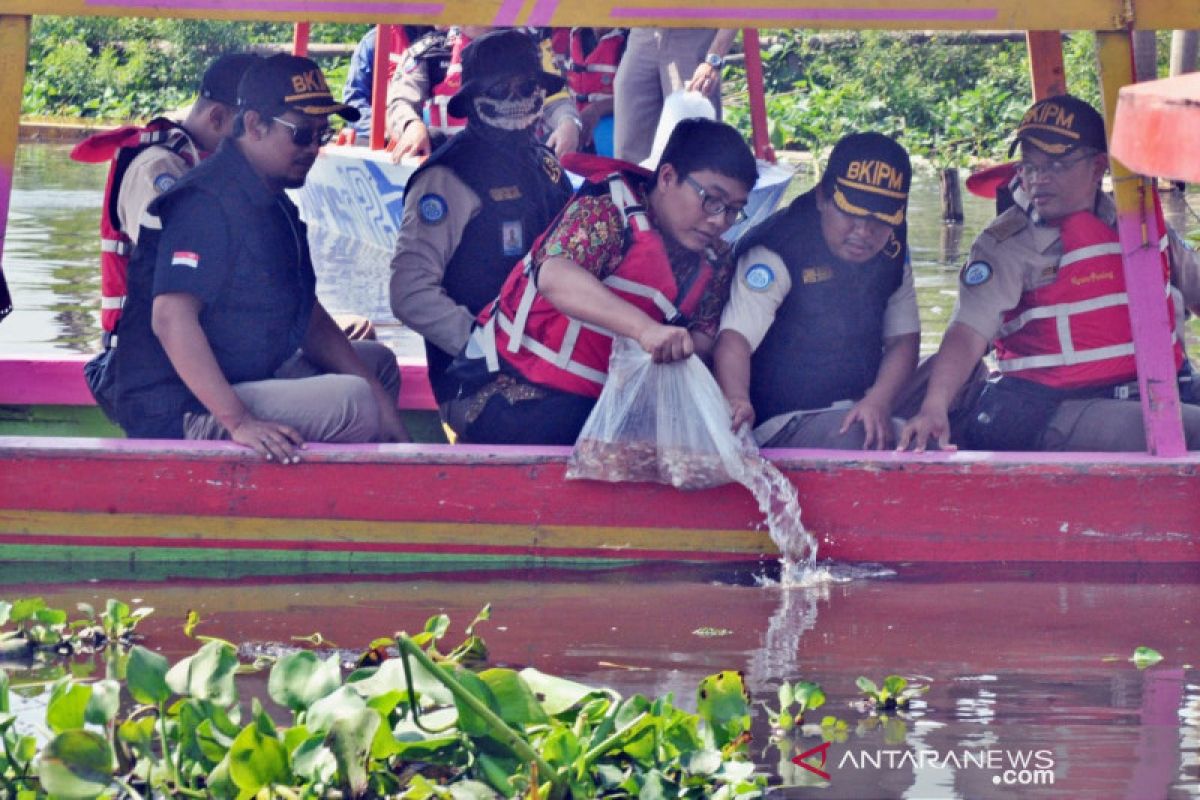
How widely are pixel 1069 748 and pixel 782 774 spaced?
68cm

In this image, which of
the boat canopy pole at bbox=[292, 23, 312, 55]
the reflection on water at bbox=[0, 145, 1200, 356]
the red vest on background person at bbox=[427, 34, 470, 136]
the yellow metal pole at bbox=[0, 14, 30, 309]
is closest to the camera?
the yellow metal pole at bbox=[0, 14, 30, 309]

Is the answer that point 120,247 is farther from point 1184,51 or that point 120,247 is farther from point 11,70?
point 1184,51

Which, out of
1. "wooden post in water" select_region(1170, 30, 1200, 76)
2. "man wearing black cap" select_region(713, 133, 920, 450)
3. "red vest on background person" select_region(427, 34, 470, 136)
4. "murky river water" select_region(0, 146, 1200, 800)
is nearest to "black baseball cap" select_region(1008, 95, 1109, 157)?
"man wearing black cap" select_region(713, 133, 920, 450)

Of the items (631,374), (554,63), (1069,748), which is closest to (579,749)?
(1069,748)

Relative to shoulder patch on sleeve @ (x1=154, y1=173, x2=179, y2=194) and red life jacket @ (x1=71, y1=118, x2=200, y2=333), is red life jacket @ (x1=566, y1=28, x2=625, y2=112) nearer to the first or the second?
red life jacket @ (x1=71, y1=118, x2=200, y2=333)

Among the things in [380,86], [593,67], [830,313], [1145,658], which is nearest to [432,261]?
[830,313]

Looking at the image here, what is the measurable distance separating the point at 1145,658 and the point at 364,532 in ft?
7.18

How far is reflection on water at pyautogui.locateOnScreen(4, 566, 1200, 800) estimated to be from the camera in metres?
4.16

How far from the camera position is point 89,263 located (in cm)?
1216

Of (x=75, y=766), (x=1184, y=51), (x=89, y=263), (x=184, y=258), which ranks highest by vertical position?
(x=1184, y=51)

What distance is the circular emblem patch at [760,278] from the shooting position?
5.64 metres

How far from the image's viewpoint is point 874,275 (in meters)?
5.75

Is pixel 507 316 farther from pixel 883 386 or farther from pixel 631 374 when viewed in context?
pixel 883 386

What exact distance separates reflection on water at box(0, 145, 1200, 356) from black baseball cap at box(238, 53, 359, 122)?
13.4 ft
